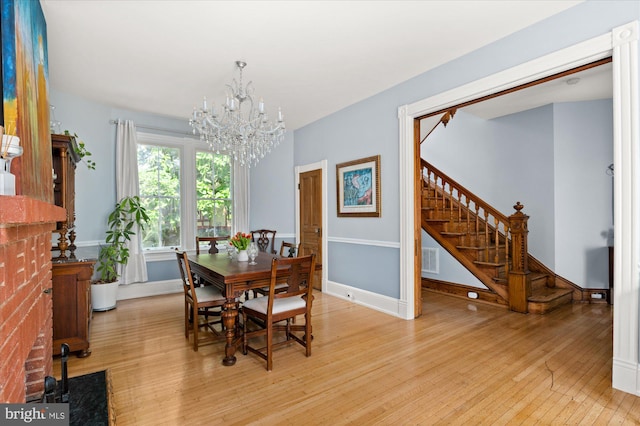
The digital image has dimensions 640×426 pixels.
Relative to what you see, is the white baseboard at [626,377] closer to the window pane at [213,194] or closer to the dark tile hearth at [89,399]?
the dark tile hearth at [89,399]

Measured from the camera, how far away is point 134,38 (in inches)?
116

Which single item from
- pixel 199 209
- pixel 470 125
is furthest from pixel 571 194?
pixel 199 209

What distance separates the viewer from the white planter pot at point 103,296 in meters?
4.25

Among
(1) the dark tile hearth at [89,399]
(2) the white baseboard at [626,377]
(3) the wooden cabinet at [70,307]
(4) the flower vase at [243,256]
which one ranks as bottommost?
(1) the dark tile hearth at [89,399]

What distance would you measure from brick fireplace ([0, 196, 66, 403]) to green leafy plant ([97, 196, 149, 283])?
2513 mm

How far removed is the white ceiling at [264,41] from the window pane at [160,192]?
120 centimetres

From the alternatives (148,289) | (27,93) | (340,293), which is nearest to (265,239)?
(340,293)

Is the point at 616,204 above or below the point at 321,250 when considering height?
above

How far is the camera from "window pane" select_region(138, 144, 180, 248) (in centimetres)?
518

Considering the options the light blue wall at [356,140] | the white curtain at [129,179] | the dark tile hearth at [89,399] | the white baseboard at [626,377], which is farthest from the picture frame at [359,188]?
the dark tile hearth at [89,399]

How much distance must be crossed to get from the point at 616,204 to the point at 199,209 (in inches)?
210

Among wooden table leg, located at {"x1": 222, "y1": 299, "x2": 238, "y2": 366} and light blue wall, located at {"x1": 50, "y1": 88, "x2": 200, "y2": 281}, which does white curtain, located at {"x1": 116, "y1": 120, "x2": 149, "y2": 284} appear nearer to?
light blue wall, located at {"x1": 50, "y1": 88, "x2": 200, "y2": 281}

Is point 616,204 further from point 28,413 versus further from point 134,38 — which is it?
point 134,38

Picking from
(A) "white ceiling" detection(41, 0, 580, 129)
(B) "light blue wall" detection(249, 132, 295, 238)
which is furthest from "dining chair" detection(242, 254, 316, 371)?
(B) "light blue wall" detection(249, 132, 295, 238)
